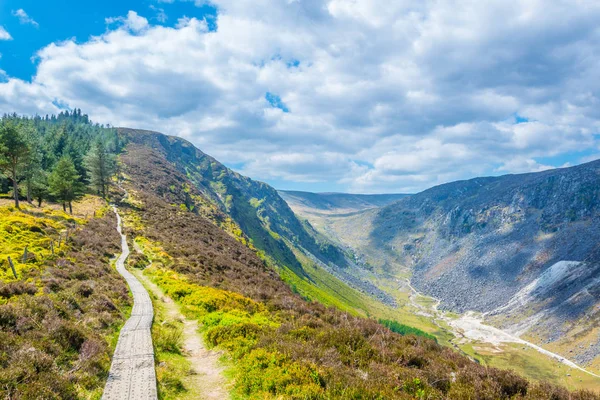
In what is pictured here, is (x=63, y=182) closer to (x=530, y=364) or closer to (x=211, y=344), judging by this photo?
(x=211, y=344)

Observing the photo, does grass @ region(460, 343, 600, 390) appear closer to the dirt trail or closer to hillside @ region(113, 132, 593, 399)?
hillside @ region(113, 132, 593, 399)

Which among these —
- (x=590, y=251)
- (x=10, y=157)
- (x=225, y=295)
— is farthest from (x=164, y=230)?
(x=590, y=251)

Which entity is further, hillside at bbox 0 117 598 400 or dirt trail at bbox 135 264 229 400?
dirt trail at bbox 135 264 229 400

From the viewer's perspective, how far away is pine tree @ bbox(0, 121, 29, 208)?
43.9 metres

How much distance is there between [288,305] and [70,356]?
15743 millimetres

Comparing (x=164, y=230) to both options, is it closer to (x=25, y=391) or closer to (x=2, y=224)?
(x=2, y=224)

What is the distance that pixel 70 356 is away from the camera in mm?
11195

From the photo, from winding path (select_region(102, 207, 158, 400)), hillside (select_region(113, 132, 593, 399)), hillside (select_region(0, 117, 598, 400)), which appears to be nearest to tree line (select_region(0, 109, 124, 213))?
hillside (select_region(0, 117, 598, 400))

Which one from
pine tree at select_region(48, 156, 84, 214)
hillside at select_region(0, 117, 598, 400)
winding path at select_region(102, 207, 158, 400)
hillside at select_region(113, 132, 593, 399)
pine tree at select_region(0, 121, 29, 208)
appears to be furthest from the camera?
pine tree at select_region(48, 156, 84, 214)

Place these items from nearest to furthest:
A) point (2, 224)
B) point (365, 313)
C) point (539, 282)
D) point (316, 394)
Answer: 1. point (316, 394)
2. point (2, 224)
3. point (365, 313)
4. point (539, 282)

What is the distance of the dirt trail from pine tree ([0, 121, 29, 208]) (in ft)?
134

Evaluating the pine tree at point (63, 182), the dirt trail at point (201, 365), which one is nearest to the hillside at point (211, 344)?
the dirt trail at point (201, 365)

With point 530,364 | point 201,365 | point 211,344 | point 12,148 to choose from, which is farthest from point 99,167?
point 530,364

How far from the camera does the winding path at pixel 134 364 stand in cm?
998
